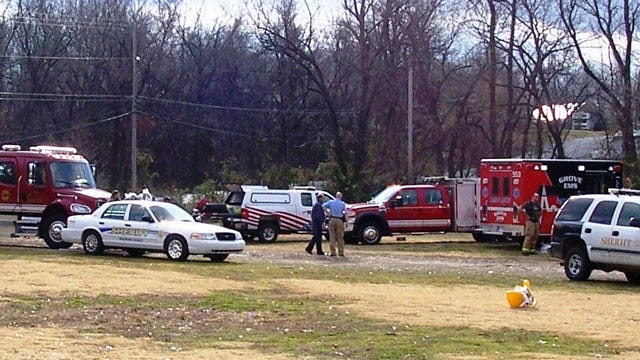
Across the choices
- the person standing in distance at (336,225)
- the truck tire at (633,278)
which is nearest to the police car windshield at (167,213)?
the person standing in distance at (336,225)

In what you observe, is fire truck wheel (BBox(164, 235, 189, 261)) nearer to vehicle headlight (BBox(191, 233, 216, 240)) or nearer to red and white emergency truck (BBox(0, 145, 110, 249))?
vehicle headlight (BBox(191, 233, 216, 240))

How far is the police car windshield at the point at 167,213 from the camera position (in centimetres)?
2744

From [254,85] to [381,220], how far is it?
38.6 meters

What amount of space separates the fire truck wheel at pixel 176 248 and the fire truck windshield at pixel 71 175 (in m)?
5.81

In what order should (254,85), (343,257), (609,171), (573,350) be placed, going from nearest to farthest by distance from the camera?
1. (573,350)
2. (343,257)
3. (609,171)
4. (254,85)

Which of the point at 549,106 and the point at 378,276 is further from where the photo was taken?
the point at 549,106

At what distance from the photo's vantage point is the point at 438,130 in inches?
2248

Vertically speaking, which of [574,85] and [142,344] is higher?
[574,85]

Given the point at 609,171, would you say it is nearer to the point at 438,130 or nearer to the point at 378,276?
the point at 378,276

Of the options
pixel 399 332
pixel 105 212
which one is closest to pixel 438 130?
pixel 105 212

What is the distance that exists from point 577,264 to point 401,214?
46.6 ft

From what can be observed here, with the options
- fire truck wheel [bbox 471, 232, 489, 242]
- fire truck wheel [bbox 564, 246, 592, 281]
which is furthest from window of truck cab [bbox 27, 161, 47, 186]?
fire truck wheel [bbox 564, 246, 592, 281]

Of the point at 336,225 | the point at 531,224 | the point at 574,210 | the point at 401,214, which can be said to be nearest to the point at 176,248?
the point at 336,225

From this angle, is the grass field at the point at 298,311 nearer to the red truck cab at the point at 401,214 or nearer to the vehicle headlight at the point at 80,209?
the vehicle headlight at the point at 80,209
